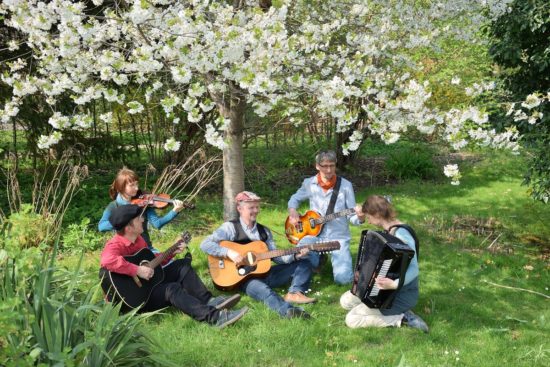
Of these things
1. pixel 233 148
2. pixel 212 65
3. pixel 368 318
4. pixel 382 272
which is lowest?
pixel 368 318

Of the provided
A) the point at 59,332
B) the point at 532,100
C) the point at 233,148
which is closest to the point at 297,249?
the point at 233,148

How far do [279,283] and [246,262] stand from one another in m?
0.51

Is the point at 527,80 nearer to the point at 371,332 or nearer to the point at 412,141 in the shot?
the point at 371,332

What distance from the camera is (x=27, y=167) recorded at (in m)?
11.3

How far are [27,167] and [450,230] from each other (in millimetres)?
8443

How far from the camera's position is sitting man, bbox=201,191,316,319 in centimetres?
502

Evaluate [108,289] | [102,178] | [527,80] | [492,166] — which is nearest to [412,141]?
[492,166]

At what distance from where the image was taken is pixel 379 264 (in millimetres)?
4152

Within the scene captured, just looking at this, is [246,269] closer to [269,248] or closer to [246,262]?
[246,262]

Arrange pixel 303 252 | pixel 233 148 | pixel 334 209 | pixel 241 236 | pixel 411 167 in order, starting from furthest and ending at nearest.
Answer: pixel 411 167
pixel 233 148
pixel 334 209
pixel 241 236
pixel 303 252

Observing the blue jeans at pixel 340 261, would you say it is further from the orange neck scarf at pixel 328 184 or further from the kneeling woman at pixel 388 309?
the kneeling woman at pixel 388 309

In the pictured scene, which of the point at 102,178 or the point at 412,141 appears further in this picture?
the point at 412,141

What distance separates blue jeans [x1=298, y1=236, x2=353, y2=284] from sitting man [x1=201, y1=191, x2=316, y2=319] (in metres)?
0.25

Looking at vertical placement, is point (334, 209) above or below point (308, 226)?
above
